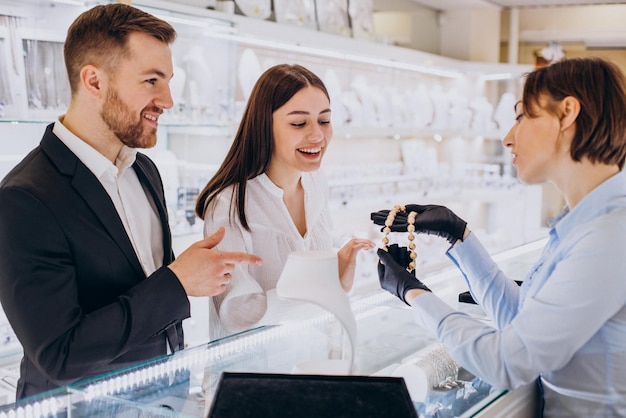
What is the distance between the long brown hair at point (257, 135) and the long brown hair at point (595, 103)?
80cm

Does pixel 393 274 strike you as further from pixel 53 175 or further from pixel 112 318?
pixel 53 175

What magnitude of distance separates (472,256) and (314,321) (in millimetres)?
440

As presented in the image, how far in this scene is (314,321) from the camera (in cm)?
170

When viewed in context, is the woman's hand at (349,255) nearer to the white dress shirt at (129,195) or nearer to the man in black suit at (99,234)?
the man in black suit at (99,234)

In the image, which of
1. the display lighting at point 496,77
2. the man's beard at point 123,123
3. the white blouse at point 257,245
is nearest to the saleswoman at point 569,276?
the white blouse at point 257,245

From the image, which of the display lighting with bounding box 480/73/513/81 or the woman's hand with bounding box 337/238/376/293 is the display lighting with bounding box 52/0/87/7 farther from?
the display lighting with bounding box 480/73/513/81

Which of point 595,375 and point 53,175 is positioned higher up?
point 53,175

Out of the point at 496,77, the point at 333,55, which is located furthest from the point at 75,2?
the point at 496,77

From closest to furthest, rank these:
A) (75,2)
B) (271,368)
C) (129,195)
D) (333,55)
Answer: (271,368)
(129,195)
(75,2)
(333,55)

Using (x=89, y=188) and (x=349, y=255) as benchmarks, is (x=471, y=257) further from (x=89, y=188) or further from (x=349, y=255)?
(x=89, y=188)

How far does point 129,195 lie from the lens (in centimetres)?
182

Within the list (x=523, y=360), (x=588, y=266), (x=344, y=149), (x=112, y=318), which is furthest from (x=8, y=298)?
(x=344, y=149)

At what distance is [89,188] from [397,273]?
0.74 metres

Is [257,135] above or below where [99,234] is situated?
above
